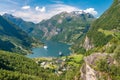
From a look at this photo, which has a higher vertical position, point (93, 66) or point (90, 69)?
point (93, 66)

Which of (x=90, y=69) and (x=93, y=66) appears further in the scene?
(x=90, y=69)

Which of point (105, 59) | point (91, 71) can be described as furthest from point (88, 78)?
point (105, 59)

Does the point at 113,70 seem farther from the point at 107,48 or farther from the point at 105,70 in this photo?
the point at 107,48

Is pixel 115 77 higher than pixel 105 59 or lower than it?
lower

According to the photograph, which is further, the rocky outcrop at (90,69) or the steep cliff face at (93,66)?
the rocky outcrop at (90,69)

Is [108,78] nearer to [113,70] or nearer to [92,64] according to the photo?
[113,70]

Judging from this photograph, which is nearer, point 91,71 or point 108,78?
point 108,78

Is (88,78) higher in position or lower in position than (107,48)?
lower

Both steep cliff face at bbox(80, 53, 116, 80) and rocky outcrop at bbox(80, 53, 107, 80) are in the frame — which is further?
rocky outcrop at bbox(80, 53, 107, 80)

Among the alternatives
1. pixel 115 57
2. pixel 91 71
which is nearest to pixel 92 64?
pixel 91 71
